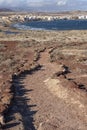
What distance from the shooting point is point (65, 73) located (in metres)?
37.8

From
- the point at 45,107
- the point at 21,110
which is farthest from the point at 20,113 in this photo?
the point at 45,107

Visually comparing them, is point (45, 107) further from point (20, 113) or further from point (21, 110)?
point (20, 113)

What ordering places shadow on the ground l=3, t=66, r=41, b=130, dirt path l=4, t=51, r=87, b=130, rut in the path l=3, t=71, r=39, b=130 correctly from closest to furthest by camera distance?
rut in the path l=3, t=71, r=39, b=130, shadow on the ground l=3, t=66, r=41, b=130, dirt path l=4, t=51, r=87, b=130

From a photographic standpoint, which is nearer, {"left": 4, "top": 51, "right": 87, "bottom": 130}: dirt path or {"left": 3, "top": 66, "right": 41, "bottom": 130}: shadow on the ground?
{"left": 3, "top": 66, "right": 41, "bottom": 130}: shadow on the ground

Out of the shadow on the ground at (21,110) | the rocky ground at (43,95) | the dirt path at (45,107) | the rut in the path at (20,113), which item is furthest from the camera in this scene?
the rocky ground at (43,95)

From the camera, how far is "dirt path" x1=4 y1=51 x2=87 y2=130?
22969mm

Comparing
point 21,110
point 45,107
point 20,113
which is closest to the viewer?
point 20,113

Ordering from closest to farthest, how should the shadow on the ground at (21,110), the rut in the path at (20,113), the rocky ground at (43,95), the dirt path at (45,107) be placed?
1. the rut in the path at (20,113)
2. the shadow on the ground at (21,110)
3. the dirt path at (45,107)
4. the rocky ground at (43,95)

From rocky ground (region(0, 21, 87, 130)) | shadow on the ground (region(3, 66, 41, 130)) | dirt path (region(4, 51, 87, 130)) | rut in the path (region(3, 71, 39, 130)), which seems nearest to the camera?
rut in the path (region(3, 71, 39, 130))

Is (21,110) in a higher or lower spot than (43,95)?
higher

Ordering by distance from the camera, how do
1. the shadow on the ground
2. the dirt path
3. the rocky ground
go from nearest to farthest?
the shadow on the ground
the dirt path
the rocky ground

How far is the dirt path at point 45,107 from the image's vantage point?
22969 mm

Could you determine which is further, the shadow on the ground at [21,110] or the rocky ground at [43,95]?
the rocky ground at [43,95]

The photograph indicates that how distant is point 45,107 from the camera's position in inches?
1033
